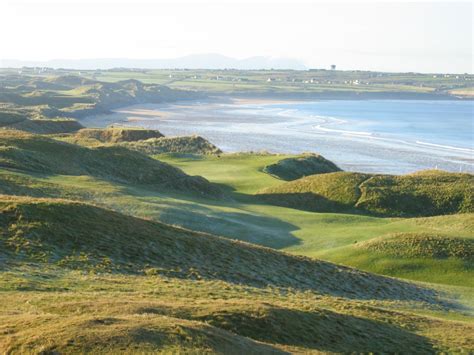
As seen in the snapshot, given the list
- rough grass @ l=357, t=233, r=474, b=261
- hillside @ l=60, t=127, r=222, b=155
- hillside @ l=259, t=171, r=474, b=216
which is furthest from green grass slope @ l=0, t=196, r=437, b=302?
hillside @ l=60, t=127, r=222, b=155

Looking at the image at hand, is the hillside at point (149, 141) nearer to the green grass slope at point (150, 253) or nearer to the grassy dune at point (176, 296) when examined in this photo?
the green grass slope at point (150, 253)

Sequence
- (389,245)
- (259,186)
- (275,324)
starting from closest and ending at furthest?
(275,324), (389,245), (259,186)

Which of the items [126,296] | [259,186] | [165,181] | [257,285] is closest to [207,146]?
[259,186]

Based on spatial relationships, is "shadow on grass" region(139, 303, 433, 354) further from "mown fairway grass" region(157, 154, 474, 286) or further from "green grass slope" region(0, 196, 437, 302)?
"mown fairway grass" region(157, 154, 474, 286)

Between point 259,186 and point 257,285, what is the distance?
33512 millimetres

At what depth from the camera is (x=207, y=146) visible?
8888cm

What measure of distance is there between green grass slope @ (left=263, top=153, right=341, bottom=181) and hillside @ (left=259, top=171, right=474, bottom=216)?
9.05 m

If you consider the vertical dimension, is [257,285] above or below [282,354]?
below

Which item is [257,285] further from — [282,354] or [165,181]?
[165,181]

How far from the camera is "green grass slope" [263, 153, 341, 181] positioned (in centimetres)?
6906

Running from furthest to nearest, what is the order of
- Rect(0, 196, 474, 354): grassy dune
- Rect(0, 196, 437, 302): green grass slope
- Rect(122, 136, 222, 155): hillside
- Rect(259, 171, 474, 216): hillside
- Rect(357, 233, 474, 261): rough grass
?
Rect(122, 136, 222, 155): hillside → Rect(259, 171, 474, 216): hillside → Rect(357, 233, 474, 261): rough grass → Rect(0, 196, 437, 302): green grass slope → Rect(0, 196, 474, 354): grassy dune

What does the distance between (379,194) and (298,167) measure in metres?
16.6

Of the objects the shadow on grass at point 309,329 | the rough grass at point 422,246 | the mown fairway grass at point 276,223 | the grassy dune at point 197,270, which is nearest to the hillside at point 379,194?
Answer: the grassy dune at point 197,270

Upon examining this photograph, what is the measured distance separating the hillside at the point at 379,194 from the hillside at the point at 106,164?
22.5 ft
